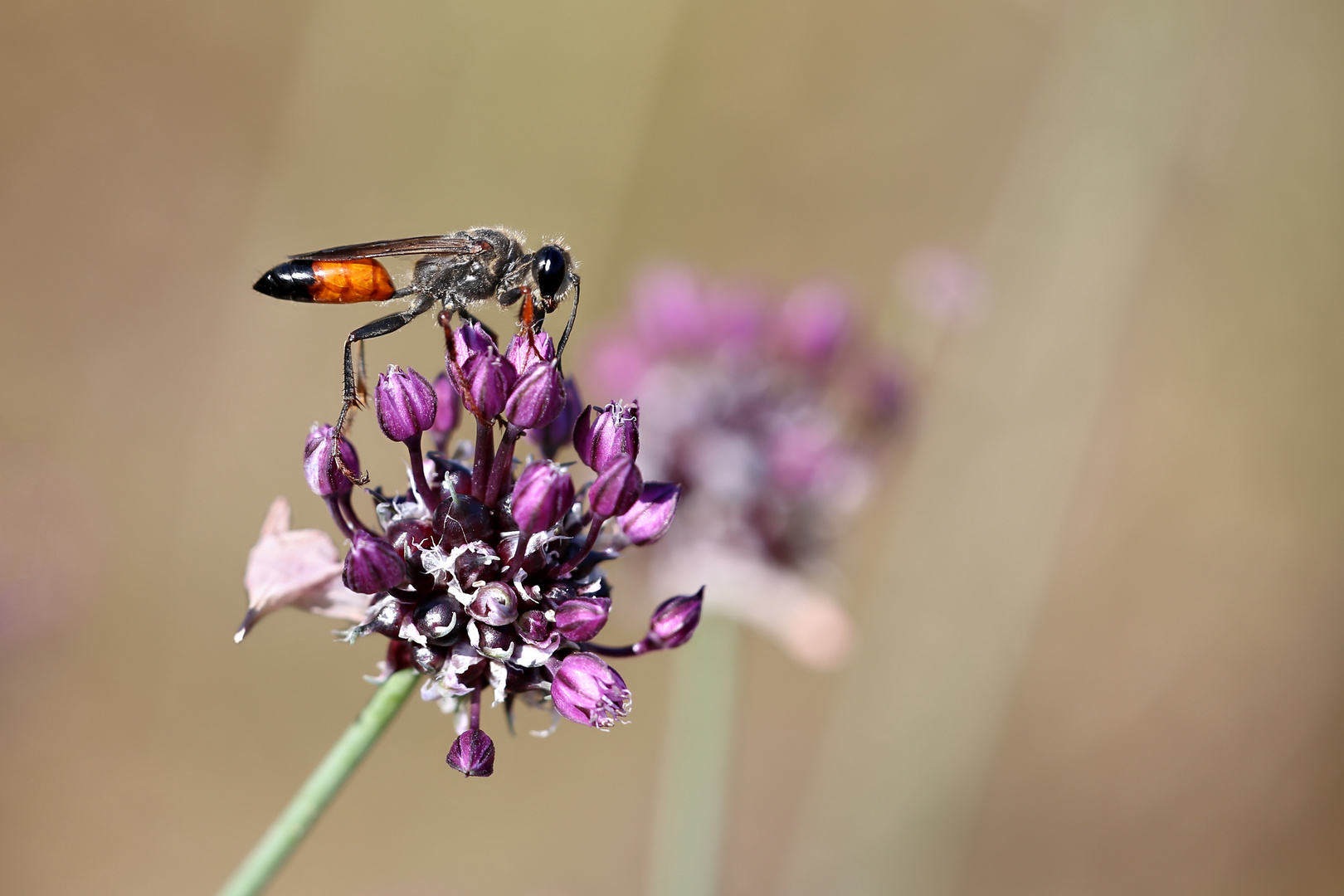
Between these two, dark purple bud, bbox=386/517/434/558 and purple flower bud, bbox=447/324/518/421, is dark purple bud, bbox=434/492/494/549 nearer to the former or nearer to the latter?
dark purple bud, bbox=386/517/434/558

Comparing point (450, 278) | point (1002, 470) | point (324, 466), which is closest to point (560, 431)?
point (324, 466)

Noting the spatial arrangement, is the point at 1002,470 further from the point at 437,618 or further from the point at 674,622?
the point at 437,618

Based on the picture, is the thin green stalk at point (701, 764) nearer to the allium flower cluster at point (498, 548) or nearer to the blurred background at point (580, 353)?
the allium flower cluster at point (498, 548)

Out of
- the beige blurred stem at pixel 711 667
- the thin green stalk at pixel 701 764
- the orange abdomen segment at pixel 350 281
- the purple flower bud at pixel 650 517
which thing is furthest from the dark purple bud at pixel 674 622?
the beige blurred stem at pixel 711 667

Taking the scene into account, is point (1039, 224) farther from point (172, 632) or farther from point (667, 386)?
point (172, 632)

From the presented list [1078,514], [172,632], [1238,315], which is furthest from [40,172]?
[1238,315]

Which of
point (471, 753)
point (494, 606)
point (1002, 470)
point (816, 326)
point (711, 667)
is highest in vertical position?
point (816, 326)

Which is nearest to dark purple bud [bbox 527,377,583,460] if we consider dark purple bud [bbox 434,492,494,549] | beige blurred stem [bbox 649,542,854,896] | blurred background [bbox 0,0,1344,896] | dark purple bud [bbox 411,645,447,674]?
dark purple bud [bbox 434,492,494,549]
